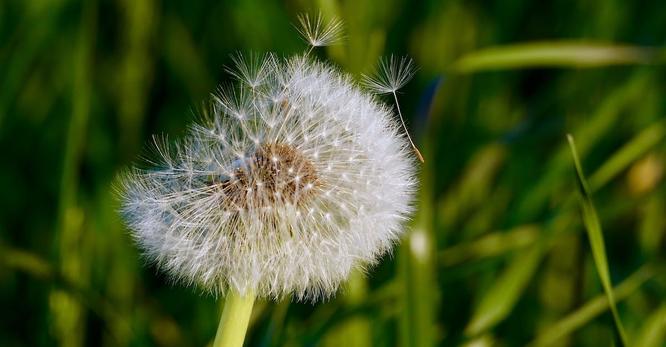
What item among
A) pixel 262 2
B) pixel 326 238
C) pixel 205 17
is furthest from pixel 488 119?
pixel 326 238

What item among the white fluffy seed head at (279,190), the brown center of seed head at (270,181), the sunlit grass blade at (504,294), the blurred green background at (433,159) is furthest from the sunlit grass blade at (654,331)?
the brown center of seed head at (270,181)

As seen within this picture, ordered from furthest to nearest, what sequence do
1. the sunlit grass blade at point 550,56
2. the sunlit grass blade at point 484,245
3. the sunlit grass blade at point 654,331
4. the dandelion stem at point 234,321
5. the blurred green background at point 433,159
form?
1. the sunlit grass blade at point 484,245
2. the blurred green background at point 433,159
3. the sunlit grass blade at point 654,331
4. the sunlit grass blade at point 550,56
5. the dandelion stem at point 234,321

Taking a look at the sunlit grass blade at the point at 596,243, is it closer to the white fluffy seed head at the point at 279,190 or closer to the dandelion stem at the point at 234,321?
the white fluffy seed head at the point at 279,190

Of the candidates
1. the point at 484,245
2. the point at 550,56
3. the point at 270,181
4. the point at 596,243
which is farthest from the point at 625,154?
the point at 270,181

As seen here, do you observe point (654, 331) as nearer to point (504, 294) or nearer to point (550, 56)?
point (504, 294)

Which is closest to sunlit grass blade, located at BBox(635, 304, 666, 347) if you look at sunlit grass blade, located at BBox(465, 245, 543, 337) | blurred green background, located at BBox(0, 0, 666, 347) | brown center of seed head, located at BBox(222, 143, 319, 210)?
blurred green background, located at BBox(0, 0, 666, 347)

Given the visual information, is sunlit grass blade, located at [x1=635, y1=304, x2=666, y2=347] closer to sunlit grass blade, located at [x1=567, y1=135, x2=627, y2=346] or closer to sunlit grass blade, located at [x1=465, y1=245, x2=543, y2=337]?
sunlit grass blade, located at [x1=465, y1=245, x2=543, y2=337]
